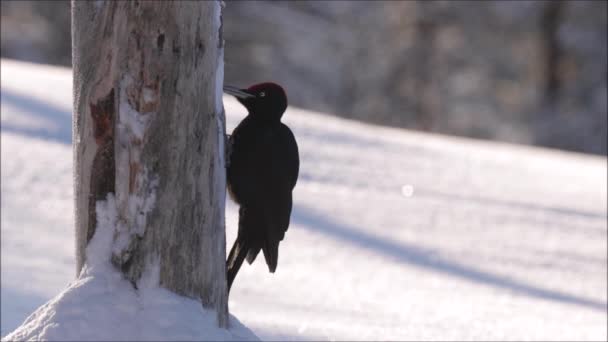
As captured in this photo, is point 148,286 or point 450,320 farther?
point 450,320

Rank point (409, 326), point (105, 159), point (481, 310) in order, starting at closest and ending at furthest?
point (105, 159), point (409, 326), point (481, 310)

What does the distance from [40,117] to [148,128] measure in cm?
572

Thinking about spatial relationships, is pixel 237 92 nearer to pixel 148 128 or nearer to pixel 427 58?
pixel 148 128

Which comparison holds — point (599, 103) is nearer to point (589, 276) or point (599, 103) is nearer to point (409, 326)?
point (589, 276)

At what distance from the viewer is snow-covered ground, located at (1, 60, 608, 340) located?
5.05 meters

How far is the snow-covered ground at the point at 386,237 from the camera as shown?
505 cm

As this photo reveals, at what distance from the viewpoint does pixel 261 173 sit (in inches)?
124

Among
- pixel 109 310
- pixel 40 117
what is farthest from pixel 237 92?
pixel 40 117

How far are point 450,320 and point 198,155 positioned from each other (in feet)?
8.75

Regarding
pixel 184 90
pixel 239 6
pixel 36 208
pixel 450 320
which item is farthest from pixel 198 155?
pixel 239 6

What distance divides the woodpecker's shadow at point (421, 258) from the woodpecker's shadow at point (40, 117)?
6.85 feet

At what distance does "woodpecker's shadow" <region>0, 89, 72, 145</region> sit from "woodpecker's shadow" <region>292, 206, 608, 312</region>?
209 centimetres

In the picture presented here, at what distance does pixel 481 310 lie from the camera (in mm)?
5488

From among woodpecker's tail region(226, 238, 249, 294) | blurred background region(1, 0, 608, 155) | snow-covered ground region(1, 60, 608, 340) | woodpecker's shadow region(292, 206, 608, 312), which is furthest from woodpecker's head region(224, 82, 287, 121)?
blurred background region(1, 0, 608, 155)
